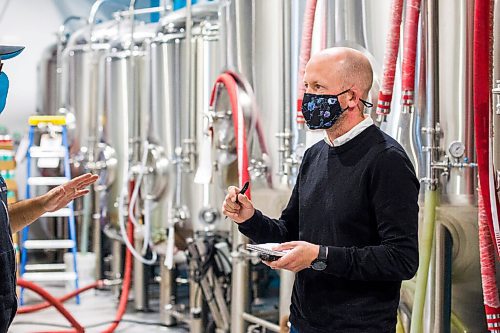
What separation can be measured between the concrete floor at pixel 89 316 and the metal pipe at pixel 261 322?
980 millimetres

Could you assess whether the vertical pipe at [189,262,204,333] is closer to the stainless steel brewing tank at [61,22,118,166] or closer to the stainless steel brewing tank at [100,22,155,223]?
the stainless steel brewing tank at [100,22,155,223]

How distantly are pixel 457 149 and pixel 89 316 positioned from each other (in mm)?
→ 3327

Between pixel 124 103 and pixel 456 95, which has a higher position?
pixel 124 103

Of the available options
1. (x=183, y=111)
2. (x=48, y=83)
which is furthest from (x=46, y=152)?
(x=183, y=111)

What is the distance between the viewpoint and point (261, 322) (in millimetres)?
3834

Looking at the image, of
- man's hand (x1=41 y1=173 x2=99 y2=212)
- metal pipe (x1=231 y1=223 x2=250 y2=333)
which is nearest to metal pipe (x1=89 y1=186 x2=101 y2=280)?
metal pipe (x1=231 y1=223 x2=250 y2=333)

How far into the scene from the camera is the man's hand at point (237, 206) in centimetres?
219

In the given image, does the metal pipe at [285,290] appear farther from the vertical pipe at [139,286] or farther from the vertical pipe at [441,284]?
the vertical pipe at [139,286]

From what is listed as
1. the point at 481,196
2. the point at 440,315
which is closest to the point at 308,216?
the point at 481,196

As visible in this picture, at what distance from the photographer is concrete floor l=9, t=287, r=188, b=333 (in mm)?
4953

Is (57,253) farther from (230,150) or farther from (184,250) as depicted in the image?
(230,150)

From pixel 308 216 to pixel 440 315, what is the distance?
825mm

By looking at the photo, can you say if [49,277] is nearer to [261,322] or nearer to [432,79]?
[261,322]

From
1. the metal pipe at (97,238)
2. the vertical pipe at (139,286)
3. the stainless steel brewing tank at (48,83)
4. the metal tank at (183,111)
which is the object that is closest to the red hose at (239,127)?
the metal tank at (183,111)
